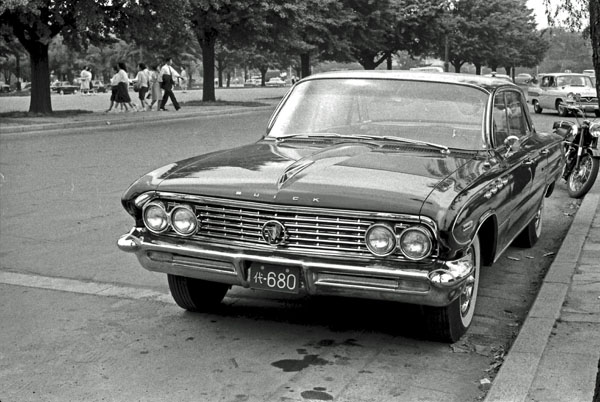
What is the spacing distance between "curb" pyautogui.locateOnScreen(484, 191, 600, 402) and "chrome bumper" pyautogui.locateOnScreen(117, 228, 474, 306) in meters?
0.49

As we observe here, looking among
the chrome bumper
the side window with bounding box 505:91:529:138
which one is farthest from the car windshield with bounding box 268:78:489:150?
the chrome bumper

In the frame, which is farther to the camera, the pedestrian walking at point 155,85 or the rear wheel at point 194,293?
the pedestrian walking at point 155,85

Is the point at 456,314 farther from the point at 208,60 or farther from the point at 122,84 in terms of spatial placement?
the point at 208,60

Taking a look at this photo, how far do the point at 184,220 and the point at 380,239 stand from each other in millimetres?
1180

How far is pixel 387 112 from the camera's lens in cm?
581

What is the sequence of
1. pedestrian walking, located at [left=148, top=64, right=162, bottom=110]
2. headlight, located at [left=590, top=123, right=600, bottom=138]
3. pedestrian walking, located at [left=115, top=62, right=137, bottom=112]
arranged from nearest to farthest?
1. headlight, located at [left=590, top=123, right=600, bottom=138]
2. pedestrian walking, located at [left=115, top=62, right=137, bottom=112]
3. pedestrian walking, located at [left=148, top=64, right=162, bottom=110]

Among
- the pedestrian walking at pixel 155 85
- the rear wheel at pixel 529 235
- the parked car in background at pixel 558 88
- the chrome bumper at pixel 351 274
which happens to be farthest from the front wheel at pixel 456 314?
the pedestrian walking at pixel 155 85

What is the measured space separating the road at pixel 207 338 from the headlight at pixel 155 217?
67 cm

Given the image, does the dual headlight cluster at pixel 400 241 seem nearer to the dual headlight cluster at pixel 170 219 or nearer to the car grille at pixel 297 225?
the car grille at pixel 297 225

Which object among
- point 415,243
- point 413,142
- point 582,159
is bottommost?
point 582,159

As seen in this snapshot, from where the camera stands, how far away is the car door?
5410 millimetres

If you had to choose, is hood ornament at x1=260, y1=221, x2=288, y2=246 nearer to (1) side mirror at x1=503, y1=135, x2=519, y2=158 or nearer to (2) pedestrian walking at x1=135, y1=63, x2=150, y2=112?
(1) side mirror at x1=503, y1=135, x2=519, y2=158

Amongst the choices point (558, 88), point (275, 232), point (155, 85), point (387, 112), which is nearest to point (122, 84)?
point (155, 85)

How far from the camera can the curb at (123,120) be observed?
20.5 m
